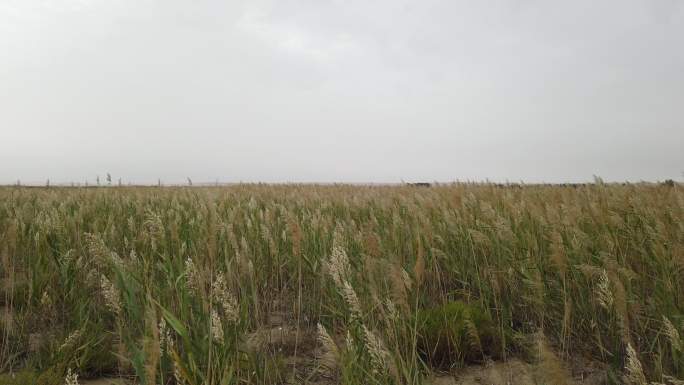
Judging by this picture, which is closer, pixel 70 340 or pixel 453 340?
pixel 70 340

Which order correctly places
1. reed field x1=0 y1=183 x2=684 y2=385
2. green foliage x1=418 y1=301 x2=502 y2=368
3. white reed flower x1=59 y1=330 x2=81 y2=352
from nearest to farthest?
reed field x1=0 y1=183 x2=684 y2=385, white reed flower x1=59 y1=330 x2=81 y2=352, green foliage x1=418 y1=301 x2=502 y2=368

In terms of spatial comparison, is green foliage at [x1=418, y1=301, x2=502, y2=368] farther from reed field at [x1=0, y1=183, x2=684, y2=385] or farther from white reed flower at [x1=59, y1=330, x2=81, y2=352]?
white reed flower at [x1=59, y1=330, x2=81, y2=352]

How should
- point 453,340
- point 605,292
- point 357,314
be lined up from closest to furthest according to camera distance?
point 605,292, point 357,314, point 453,340

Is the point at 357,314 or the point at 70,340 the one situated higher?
the point at 357,314

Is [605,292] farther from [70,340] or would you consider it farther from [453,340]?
[70,340]

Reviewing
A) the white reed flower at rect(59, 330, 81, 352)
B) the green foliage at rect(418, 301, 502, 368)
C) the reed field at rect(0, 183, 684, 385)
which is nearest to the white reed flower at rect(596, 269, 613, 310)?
the reed field at rect(0, 183, 684, 385)

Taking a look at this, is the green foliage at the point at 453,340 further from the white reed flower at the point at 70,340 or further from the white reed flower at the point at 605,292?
the white reed flower at the point at 70,340

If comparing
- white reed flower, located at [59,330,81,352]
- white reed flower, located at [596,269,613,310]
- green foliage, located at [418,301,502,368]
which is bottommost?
green foliage, located at [418,301,502,368]

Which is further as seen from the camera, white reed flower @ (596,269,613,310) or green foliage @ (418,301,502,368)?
green foliage @ (418,301,502,368)

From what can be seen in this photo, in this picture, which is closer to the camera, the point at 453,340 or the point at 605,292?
the point at 605,292

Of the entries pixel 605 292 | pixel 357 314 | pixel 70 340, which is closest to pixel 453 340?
pixel 357 314

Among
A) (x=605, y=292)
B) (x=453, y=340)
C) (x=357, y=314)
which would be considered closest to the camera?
(x=605, y=292)

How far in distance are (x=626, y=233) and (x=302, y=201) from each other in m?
4.38

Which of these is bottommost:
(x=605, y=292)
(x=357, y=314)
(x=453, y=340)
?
(x=453, y=340)
